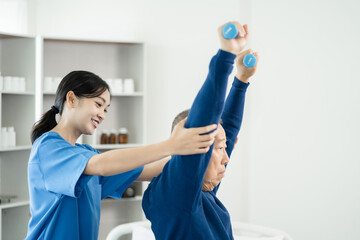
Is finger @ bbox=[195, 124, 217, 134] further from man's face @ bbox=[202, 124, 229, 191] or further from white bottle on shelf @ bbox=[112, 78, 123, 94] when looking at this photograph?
white bottle on shelf @ bbox=[112, 78, 123, 94]

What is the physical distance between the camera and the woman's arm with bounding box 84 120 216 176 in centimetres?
83

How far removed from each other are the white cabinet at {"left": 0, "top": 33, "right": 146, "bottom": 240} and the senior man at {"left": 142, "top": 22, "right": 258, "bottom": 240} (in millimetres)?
2467

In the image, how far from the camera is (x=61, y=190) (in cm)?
112

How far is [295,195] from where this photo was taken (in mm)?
3541

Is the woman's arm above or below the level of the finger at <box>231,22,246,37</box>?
below

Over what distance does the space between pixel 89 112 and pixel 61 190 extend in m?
0.28

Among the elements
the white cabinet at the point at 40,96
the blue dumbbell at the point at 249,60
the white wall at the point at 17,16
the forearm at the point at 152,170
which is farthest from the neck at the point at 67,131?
the white wall at the point at 17,16

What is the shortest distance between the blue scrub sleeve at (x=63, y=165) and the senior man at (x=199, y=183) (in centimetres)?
19

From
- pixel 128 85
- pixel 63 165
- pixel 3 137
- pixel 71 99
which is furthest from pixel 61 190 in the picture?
pixel 128 85

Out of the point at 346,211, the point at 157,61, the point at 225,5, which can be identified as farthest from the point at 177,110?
the point at 346,211

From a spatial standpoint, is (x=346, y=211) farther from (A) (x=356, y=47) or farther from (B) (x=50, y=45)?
(B) (x=50, y=45)

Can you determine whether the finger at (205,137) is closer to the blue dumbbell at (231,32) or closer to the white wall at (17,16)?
the blue dumbbell at (231,32)

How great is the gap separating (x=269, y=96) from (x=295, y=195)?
803mm

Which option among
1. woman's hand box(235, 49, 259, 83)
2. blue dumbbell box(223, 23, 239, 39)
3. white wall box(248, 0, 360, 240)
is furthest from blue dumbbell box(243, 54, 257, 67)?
white wall box(248, 0, 360, 240)
